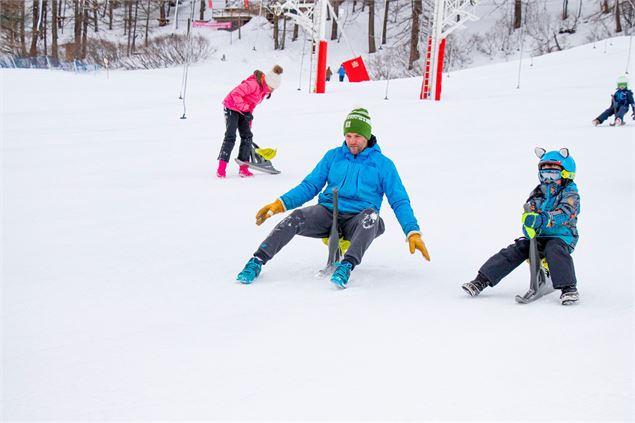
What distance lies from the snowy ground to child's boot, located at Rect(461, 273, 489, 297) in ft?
0.29

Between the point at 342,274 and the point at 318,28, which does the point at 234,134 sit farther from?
the point at 318,28

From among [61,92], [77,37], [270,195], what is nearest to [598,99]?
[270,195]

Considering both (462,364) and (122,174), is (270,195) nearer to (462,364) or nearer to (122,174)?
(122,174)

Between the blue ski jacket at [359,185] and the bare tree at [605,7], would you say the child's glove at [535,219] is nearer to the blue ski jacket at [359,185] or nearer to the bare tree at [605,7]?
the blue ski jacket at [359,185]

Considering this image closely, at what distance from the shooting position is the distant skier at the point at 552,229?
3.72m

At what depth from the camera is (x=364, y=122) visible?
437cm

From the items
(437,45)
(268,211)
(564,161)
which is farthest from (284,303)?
(437,45)

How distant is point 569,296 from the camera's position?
143 inches

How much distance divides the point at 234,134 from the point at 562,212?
505 centimetres

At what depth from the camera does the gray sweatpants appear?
13.4ft

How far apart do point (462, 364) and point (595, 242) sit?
10.3 ft

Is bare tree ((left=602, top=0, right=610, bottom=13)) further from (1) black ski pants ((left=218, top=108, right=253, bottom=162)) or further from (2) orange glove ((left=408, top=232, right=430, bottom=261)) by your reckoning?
(2) orange glove ((left=408, top=232, right=430, bottom=261))

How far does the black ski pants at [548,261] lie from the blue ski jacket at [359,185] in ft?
2.24

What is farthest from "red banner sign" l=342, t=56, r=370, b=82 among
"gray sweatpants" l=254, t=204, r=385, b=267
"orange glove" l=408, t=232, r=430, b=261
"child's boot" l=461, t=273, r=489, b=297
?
"child's boot" l=461, t=273, r=489, b=297
